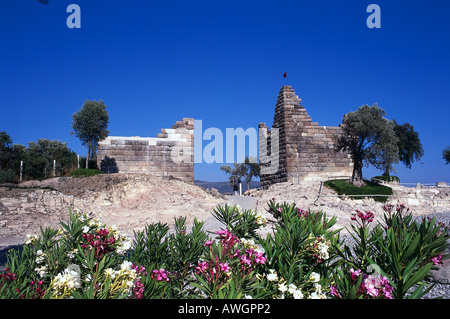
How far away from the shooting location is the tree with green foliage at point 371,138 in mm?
21938

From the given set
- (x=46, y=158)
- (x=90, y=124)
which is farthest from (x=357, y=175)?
(x=46, y=158)

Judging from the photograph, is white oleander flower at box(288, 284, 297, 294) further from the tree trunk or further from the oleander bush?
the tree trunk

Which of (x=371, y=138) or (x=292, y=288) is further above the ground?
(x=371, y=138)

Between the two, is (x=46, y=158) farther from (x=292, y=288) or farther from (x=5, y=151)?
(x=292, y=288)

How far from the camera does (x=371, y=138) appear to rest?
74.3ft

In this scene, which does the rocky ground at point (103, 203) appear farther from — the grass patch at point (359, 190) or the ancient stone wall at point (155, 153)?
the grass patch at point (359, 190)

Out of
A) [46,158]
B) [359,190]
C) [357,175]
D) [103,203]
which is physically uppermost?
[46,158]

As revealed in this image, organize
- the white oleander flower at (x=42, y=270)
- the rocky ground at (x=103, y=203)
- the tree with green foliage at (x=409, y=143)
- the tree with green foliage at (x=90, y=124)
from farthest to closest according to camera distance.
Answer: the tree with green foliage at (x=409, y=143) → the tree with green foliage at (x=90, y=124) → the rocky ground at (x=103, y=203) → the white oleander flower at (x=42, y=270)

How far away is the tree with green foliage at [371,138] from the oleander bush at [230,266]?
1992 cm

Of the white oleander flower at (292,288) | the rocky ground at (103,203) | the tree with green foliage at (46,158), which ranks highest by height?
the tree with green foliage at (46,158)

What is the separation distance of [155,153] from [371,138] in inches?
626

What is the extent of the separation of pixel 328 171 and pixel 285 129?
4788mm

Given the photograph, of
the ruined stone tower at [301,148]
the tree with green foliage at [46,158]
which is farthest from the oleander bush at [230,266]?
the tree with green foliage at [46,158]
